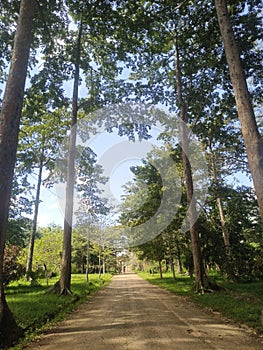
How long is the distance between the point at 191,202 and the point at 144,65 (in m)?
8.18

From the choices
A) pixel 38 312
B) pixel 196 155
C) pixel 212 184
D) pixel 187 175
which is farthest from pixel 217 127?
pixel 38 312

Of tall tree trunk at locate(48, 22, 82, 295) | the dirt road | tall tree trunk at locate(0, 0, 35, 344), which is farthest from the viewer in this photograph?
tall tree trunk at locate(48, 22, 82, 295)

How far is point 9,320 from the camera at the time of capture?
16.2 feet

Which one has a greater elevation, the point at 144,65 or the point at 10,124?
the point at 144,65

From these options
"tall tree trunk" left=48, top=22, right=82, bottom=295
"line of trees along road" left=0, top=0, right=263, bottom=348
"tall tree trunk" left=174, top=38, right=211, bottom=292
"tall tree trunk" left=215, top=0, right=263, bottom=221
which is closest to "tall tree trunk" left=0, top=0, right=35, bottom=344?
"line of trees along road" left=0, top=0, right=263, bottom=348

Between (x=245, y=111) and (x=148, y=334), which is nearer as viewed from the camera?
(x=148, y=334)

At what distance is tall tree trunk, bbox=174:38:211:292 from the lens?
1189 centimetres

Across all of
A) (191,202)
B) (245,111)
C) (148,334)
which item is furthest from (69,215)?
(245,111)

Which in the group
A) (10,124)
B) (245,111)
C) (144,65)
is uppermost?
(144,65)

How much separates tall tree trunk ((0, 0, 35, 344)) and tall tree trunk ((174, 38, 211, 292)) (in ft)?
29.3

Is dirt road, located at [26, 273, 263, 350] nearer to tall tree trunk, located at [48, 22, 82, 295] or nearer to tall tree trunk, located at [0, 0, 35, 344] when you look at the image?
tall tree trunk, located at [0, 0, 35, 344]

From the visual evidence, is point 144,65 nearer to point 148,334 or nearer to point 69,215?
Answer: point 69,215

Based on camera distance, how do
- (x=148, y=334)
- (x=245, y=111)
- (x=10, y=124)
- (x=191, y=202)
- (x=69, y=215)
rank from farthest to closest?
(x=191, y=202), (x=69, y=215), (x=245, y=111), (x=10, y=124), (x=148, y=334)

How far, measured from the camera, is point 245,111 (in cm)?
643
